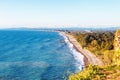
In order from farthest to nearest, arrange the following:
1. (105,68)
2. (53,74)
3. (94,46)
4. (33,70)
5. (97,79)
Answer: (94,46) → (33,70) → (53,74) → (105,68) → (97,79)

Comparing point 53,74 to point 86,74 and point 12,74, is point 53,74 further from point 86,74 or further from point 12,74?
point 86,74

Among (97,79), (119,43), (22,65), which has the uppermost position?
(119,43)

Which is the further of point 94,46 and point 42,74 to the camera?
point 94,46

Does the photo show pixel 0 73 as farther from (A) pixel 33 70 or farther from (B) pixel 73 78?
(B) pixel 73 78

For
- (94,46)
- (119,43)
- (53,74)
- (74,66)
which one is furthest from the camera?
(94,46)

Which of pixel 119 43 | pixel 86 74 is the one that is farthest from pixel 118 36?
pixel 86 74

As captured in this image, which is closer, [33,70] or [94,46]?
[33,70]

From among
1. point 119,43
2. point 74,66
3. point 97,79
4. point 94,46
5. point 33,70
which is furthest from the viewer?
point 94,46

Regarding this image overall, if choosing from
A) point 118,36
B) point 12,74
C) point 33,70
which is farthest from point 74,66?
point 118,36

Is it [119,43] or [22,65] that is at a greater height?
[119,43]
